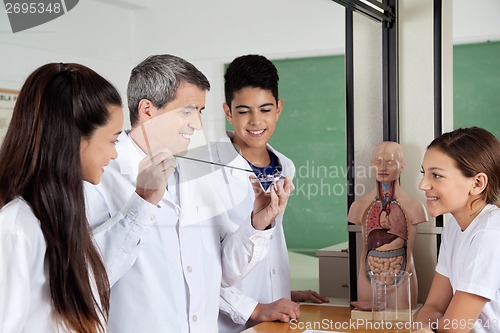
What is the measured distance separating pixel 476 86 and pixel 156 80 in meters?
1.43

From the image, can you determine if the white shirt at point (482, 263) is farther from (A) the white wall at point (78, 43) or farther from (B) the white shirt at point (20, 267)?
(B) the white shirt at point (20, 267)

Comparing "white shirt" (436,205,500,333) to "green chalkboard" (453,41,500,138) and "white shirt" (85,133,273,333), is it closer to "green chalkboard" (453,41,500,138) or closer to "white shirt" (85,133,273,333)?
"white shirt" (85,133,273,333)

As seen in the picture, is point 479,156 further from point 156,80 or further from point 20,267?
point 20,267

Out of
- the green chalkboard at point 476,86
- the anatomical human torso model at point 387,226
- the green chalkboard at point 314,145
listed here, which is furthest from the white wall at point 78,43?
the green chalkboard at point 476,86

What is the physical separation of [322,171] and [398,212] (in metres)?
0.25

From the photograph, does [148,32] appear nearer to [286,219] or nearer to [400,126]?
[286,219]

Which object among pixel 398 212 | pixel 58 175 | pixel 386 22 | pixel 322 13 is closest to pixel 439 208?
pixel 398 212

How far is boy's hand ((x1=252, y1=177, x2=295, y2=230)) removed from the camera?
1468 millimetres

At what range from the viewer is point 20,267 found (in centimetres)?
88

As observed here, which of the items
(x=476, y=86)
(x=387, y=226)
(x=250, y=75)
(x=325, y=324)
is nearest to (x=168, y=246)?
(x=250, y=75)

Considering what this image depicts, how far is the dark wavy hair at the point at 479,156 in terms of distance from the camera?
1606 millimetres

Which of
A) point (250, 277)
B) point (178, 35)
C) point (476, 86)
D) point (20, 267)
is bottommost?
point (250, 277)

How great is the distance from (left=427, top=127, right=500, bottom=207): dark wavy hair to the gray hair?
650 mm

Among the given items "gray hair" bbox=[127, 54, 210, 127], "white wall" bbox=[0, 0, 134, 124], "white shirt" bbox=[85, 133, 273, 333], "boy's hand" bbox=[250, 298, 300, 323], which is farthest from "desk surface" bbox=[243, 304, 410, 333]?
"white wall" bbox=[0, 0, 134, 124]
